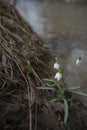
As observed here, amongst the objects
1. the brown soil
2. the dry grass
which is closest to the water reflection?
the dry grass

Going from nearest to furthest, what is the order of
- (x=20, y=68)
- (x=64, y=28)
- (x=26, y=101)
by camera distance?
(x=26, y=101)
(x=20, y=68)
(x=64, y=28)

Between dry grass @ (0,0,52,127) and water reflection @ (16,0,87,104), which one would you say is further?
water reflection @ (16,0,87,104)

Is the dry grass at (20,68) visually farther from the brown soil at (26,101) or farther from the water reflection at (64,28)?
the water reflection at (64,28)

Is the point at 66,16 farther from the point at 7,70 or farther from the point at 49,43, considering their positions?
the point at 7,70

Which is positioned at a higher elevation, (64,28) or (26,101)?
(64,28)

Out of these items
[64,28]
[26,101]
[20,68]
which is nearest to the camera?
[26,101]

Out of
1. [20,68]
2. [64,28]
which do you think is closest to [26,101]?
[20,68]

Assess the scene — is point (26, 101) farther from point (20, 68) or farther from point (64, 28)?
point (64, 28)

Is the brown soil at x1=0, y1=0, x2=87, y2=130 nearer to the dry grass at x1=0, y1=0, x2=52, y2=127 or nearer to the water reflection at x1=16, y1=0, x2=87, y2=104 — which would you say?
the dry grass at x1=0, y1=0, x2=52, y2=127

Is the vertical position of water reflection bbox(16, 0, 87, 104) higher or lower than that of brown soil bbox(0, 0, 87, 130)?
higher

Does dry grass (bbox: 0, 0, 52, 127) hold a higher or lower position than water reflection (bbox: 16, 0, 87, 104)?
lower
